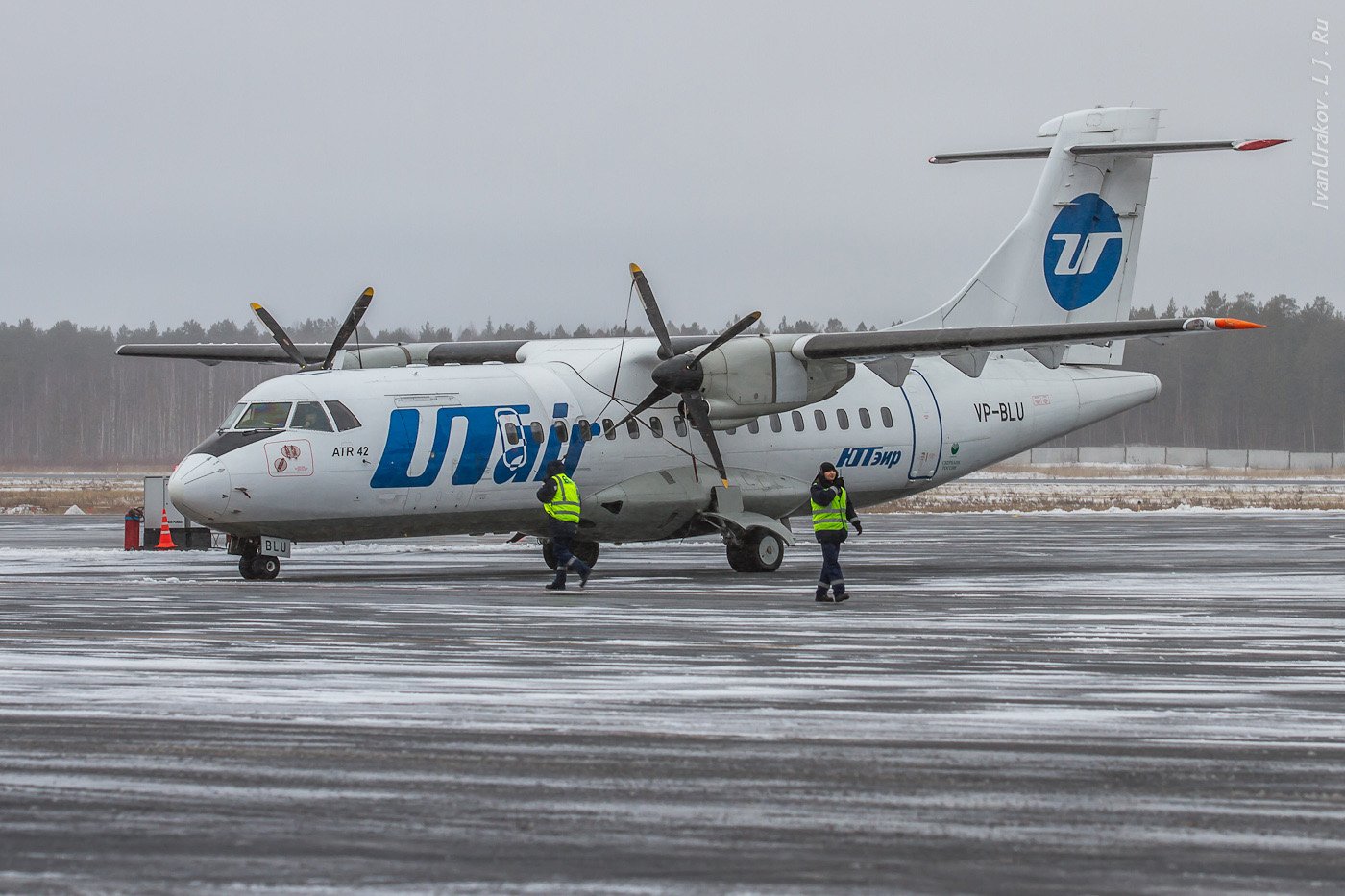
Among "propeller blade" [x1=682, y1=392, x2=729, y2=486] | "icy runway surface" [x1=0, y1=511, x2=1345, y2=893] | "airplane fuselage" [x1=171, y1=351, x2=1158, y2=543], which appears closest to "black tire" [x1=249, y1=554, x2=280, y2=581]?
"airplane fuselage" [x1=171, y1=351, x2=1158, y2=543]

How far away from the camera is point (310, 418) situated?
71.7ft

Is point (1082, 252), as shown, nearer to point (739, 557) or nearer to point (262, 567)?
point (739, 557)

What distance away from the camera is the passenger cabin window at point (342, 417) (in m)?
21.9

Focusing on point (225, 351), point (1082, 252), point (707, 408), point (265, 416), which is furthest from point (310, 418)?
point (1082, 252)

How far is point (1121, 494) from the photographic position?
62.2 metres

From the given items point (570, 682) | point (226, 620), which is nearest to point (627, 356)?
point (226, 620)

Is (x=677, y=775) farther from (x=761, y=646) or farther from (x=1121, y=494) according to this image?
(x=1121, y=494)

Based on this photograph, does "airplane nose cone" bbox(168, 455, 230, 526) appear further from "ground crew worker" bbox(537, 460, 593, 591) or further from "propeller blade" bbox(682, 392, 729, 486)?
"propeller blade" bbox(682, 392, 729, 486)

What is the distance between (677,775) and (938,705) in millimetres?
2916

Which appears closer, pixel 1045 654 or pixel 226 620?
pixel 1045 654

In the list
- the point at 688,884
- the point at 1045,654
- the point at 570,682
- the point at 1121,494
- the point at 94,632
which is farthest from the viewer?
the point at 1121,494

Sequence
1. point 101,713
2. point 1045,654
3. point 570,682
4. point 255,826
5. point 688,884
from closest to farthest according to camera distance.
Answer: point 688,884
point 255,826
point 101,713
point 570,682
point 1045,654

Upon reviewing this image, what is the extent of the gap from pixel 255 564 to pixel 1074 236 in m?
15.3

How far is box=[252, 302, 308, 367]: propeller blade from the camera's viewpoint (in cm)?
2448
